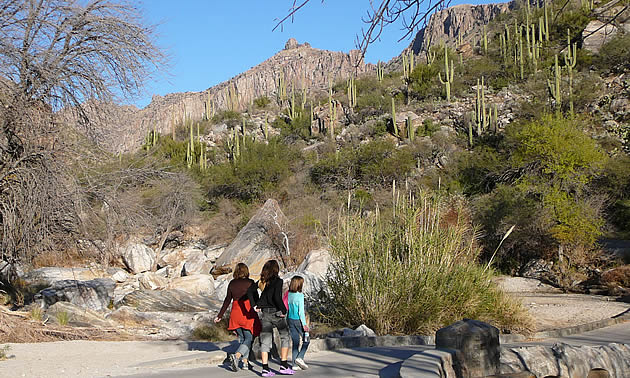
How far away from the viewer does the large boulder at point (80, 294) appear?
14.3 m

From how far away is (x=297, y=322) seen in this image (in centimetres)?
690

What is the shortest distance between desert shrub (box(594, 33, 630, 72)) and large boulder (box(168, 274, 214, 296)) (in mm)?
37265

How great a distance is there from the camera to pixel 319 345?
8.32 metres

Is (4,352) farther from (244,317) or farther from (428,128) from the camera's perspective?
(428,128)

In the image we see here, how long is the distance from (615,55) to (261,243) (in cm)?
3358

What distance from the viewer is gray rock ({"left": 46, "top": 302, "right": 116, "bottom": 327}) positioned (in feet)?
36.7

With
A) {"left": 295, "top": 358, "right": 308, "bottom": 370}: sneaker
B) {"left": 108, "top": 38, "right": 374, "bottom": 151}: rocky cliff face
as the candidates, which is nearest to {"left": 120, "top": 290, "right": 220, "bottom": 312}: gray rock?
{"left": 295, "top": 358, "right": 308, "bottom": 370}: sneaker

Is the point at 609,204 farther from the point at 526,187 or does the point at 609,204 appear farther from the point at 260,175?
the point at 260,175

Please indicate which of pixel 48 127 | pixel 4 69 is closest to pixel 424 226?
pixel 48 127

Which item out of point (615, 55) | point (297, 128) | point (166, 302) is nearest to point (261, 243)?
point (166, 302)

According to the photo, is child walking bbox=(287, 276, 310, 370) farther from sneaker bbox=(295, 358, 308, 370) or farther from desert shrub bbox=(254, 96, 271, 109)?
desert shrub bbox=(254, 96, 271, 109)

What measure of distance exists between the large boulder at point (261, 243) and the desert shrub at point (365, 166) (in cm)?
1057

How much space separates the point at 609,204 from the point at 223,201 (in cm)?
2338

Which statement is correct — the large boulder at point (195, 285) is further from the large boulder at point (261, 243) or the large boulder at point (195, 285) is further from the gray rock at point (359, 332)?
the gray rock at point (359, 332)
